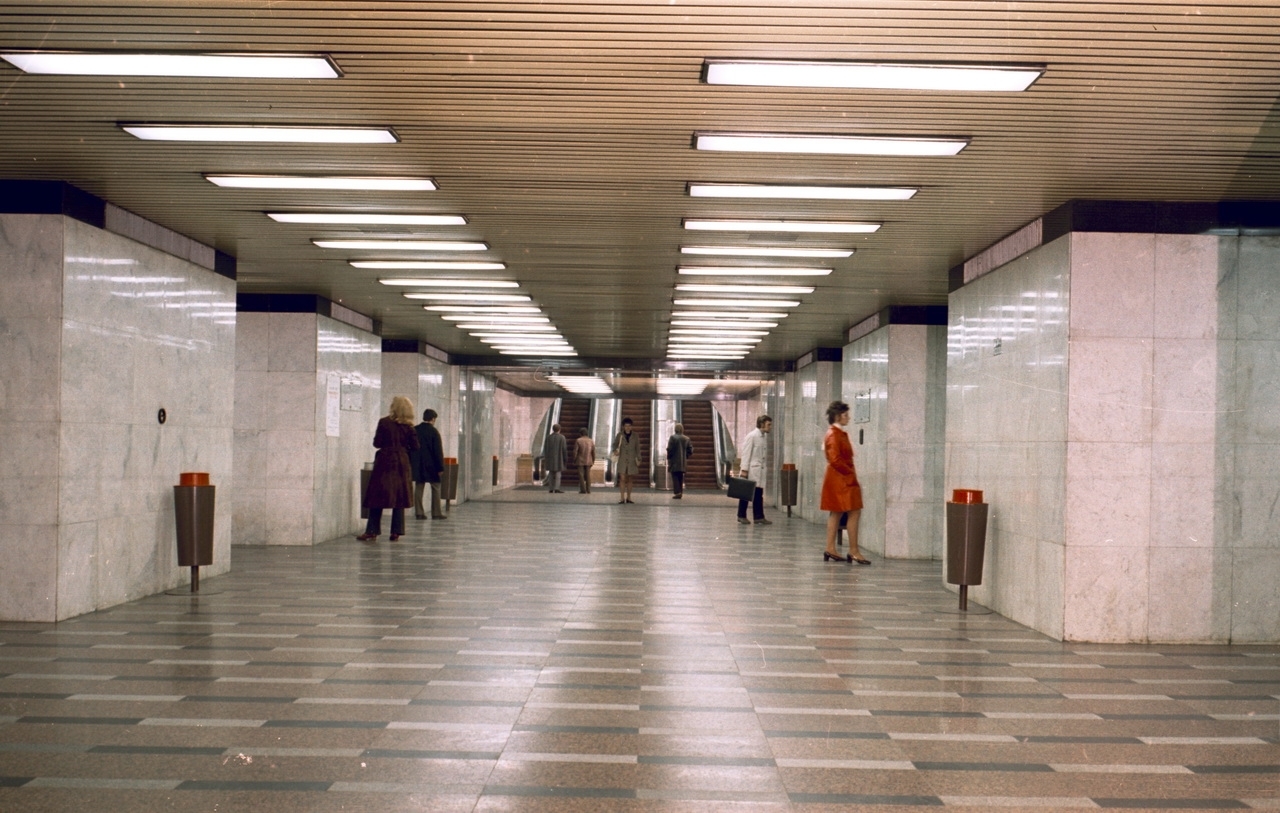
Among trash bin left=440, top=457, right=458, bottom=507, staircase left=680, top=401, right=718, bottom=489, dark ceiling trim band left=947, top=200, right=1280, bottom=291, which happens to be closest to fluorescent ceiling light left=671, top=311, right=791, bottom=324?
trash bin left=440, top=457, right=458, bottom=507

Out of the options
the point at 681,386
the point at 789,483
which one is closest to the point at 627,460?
the point at 789,483

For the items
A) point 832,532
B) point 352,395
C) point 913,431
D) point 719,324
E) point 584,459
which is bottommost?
point 832,532

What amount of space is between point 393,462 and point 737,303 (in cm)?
505

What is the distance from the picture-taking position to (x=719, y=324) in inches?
746

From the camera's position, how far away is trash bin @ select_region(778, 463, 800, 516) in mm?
23766

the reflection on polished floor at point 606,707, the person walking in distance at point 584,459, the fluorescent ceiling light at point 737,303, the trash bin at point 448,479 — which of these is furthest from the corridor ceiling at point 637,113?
the person walking in distance at point 584,459

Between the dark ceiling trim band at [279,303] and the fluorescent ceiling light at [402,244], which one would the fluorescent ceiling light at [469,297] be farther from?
the fluorescent ceiling light at [402,244]

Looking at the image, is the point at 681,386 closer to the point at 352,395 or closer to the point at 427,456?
the point at 427,456

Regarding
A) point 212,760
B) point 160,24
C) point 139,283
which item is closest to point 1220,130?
point 160,24

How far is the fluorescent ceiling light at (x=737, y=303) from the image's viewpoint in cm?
1587

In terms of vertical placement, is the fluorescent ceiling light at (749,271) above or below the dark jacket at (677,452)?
above

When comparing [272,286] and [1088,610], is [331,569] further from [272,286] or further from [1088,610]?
[1088,610]

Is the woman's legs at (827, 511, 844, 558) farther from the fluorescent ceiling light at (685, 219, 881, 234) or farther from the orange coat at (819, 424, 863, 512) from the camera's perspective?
the fluorescent ceiling light at (685, 219, 881, 234)

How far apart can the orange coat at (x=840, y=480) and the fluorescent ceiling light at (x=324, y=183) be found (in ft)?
21.1
